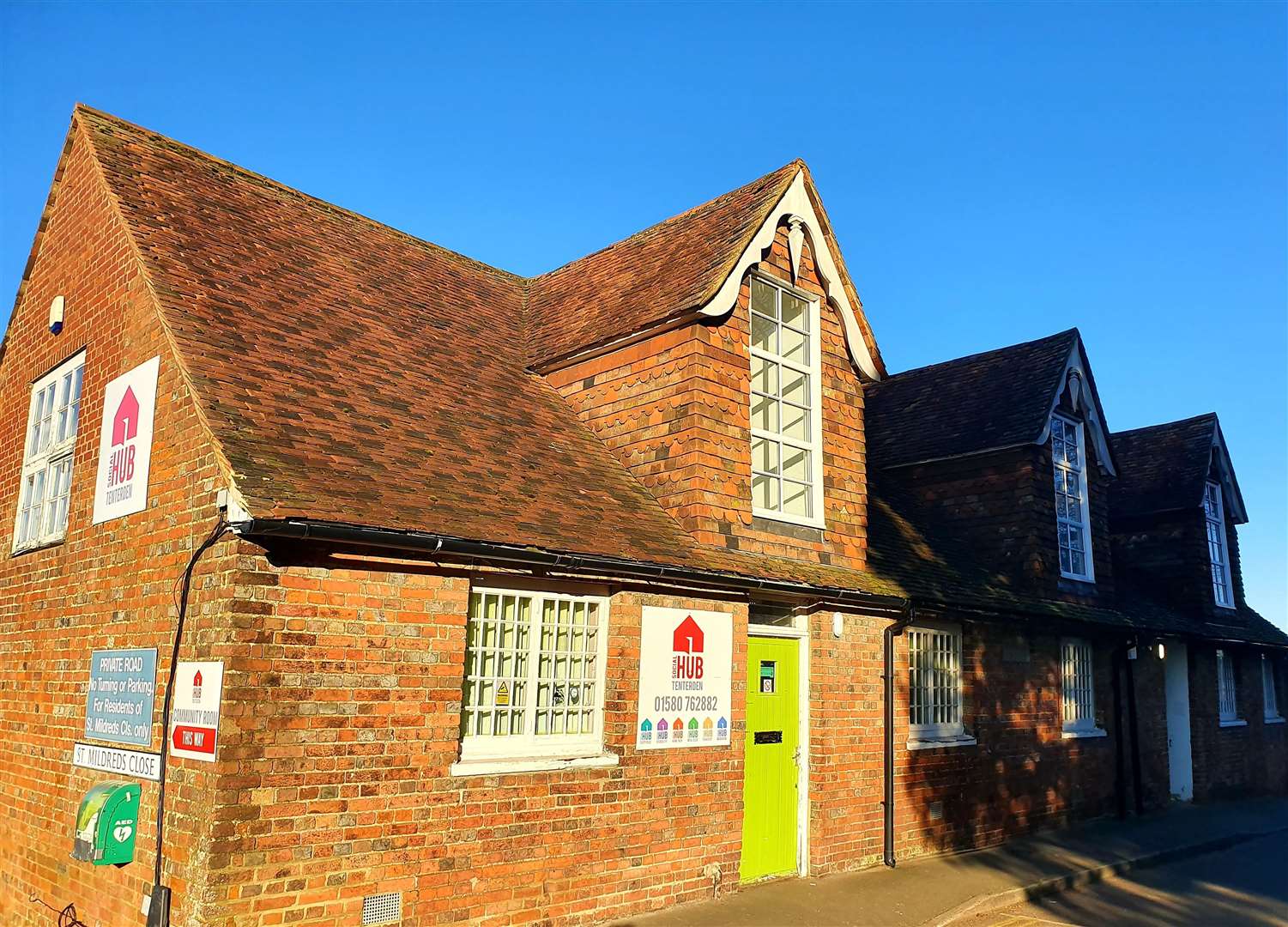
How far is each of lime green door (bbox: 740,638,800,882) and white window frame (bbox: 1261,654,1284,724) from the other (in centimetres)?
1700

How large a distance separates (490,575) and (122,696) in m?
3.09

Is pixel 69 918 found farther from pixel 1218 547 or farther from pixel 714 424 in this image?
A: pixel 1218 547

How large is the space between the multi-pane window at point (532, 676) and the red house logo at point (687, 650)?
0.85 meters

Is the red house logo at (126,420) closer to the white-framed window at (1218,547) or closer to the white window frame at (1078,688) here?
the white window frame at (1078,688)

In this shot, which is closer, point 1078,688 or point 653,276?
point 653,276

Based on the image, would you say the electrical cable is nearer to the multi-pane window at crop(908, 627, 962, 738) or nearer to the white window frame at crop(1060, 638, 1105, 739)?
the multi-pane window at crop(908, 627, 962, 738)

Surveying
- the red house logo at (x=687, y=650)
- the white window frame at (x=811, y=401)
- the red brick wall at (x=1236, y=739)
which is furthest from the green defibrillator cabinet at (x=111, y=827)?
the red brick wall at (x=1236, y=739)

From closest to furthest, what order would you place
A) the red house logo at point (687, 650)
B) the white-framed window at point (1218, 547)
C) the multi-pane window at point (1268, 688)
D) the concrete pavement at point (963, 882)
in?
the concrete pavement at point (963, 882), the red house logo at point (687, 650), the white-framed window at point (1218, 547), the multi-pane window at point (1268, 688)

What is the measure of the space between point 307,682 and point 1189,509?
1933 cm

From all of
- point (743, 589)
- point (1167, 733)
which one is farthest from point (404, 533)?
point (1167, 733)

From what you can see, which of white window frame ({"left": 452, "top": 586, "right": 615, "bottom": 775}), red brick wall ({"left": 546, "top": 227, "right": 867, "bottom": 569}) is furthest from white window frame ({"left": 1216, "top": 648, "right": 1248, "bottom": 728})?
white window frame ({"left": 452, "top": 586, "right": 615, "bottom": 775})

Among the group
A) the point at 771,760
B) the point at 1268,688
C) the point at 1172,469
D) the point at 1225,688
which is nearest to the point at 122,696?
the point at 771,760

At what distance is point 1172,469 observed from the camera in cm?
2120

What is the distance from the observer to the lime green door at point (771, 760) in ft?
33.2
